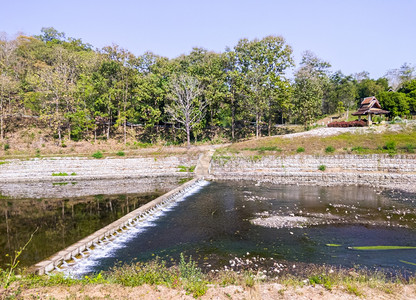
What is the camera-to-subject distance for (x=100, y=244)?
44.8 ft

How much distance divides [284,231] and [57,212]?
54.0ft

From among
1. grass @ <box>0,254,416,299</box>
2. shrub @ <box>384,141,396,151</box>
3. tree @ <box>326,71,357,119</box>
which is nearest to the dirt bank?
grass @ <box>0,254,416,299</box>

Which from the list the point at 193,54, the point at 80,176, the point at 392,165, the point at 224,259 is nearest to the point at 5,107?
the point at 80,176

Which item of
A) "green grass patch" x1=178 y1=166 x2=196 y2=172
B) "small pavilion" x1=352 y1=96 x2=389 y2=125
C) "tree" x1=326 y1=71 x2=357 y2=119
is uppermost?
"tree" x1=326 y1=71 x2=357 y2=119

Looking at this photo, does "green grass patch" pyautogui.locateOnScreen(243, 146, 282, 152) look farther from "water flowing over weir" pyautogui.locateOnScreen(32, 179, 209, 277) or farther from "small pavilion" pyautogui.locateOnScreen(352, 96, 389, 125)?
"water flowing over weir" pyautogui.locateOnScreen(32, 179, 209, 277)

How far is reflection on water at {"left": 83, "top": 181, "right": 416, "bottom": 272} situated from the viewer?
486 inches

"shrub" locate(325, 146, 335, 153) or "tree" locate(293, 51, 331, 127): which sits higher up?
"tree" locate(293, 51, 331, 127)

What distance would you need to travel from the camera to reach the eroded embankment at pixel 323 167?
3008cm

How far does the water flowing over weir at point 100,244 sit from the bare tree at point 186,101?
26.5m

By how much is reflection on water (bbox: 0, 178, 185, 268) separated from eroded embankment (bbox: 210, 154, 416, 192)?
348 inches

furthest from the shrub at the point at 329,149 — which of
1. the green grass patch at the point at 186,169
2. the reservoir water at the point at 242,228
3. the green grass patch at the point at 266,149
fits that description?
the green grass patch at the point at 186,169

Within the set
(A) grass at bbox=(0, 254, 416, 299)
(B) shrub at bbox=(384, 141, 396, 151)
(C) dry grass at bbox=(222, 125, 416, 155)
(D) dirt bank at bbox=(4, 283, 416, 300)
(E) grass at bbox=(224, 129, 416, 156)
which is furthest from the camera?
(C) dry grass at bbox=(222, 125, 416, 155)

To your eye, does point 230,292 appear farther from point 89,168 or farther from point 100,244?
point 89,168

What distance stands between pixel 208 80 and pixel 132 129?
60.3 ft
